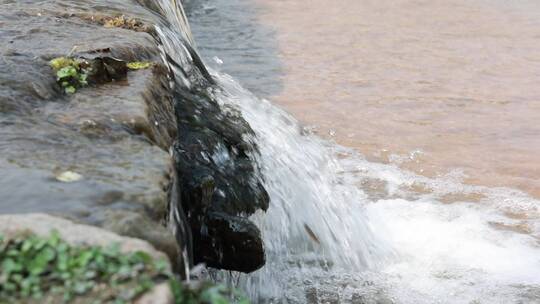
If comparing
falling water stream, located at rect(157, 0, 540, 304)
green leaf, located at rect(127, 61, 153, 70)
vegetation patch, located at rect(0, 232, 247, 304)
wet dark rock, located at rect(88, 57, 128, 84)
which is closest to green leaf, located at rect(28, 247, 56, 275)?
vegetation patch, located at rect(0, 232, 247, 304)

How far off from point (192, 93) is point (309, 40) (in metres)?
5.33

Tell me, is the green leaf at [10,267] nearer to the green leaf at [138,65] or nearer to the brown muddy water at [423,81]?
the green leaf at [138,65]

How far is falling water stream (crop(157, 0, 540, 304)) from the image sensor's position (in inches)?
152

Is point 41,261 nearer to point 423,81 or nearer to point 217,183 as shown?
point 217,183

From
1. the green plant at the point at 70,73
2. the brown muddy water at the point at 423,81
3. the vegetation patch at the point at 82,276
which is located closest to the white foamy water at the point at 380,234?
the brown muddy water at the point at 423,81

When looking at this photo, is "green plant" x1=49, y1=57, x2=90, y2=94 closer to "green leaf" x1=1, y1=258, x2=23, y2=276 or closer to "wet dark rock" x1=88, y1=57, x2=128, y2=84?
"wet dark rock" x1=88, y1=57, x2=128, y2=84

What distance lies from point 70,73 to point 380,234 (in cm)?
236

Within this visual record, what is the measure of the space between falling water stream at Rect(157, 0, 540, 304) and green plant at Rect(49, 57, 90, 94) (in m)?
0.89

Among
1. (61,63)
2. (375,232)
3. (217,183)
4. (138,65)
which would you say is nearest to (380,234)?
(375,232)

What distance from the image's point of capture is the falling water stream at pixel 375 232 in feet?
12.6

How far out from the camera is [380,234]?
4617mm

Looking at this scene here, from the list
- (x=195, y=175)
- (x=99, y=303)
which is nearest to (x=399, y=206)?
(x=195, y=175)

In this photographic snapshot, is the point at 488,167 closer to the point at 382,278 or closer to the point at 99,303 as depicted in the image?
the point at 382,278

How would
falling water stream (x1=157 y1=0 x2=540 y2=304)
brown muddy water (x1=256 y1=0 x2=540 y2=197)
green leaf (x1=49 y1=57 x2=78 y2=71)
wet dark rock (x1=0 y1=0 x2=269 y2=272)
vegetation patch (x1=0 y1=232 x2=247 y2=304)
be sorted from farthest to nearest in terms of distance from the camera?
brown muddy water (x1=256 y1=0 x2=540 y2=197)
falling water stream (x1=157 y1=0 x2=540 y2=304)
green leaf (x1=49 y1=57 x2=78 y2=71)
wet dark rock (x1=0 y1=0 x2=269 y2=272)
vegetation patch (x1=0 y1=232 x2=247 y2=304)
